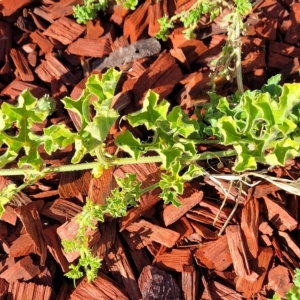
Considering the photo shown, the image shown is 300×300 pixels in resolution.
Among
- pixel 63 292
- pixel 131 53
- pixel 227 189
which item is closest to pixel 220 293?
pixel 227 189

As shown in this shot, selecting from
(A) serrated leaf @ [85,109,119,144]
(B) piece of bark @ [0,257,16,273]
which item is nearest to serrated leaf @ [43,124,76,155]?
(A) serrated leaf @ [85,109,119,144]

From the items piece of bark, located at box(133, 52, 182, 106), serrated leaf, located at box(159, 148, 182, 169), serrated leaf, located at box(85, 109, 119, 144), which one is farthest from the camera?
piece of bark, located at box(133, 52, 182, 106)

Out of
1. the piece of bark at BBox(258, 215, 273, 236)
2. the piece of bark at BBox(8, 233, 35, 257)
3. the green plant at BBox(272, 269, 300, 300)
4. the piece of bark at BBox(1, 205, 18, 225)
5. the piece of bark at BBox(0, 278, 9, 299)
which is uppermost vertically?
the piece of bark at BBox(1, 205, 18, 225)

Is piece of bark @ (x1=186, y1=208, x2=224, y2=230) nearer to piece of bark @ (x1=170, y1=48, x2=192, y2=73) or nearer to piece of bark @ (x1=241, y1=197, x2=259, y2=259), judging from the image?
piece of bark @ (x1=241, y1=197, x2=259, y2=259)

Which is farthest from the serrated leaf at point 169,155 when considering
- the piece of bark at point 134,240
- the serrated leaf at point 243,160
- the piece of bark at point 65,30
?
the piece of bark at point 65,30

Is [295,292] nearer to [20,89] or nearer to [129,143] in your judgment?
[129,143]

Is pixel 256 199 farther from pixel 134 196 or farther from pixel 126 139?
pixel 126 139

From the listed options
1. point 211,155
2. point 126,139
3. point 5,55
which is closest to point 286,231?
point 211,155
